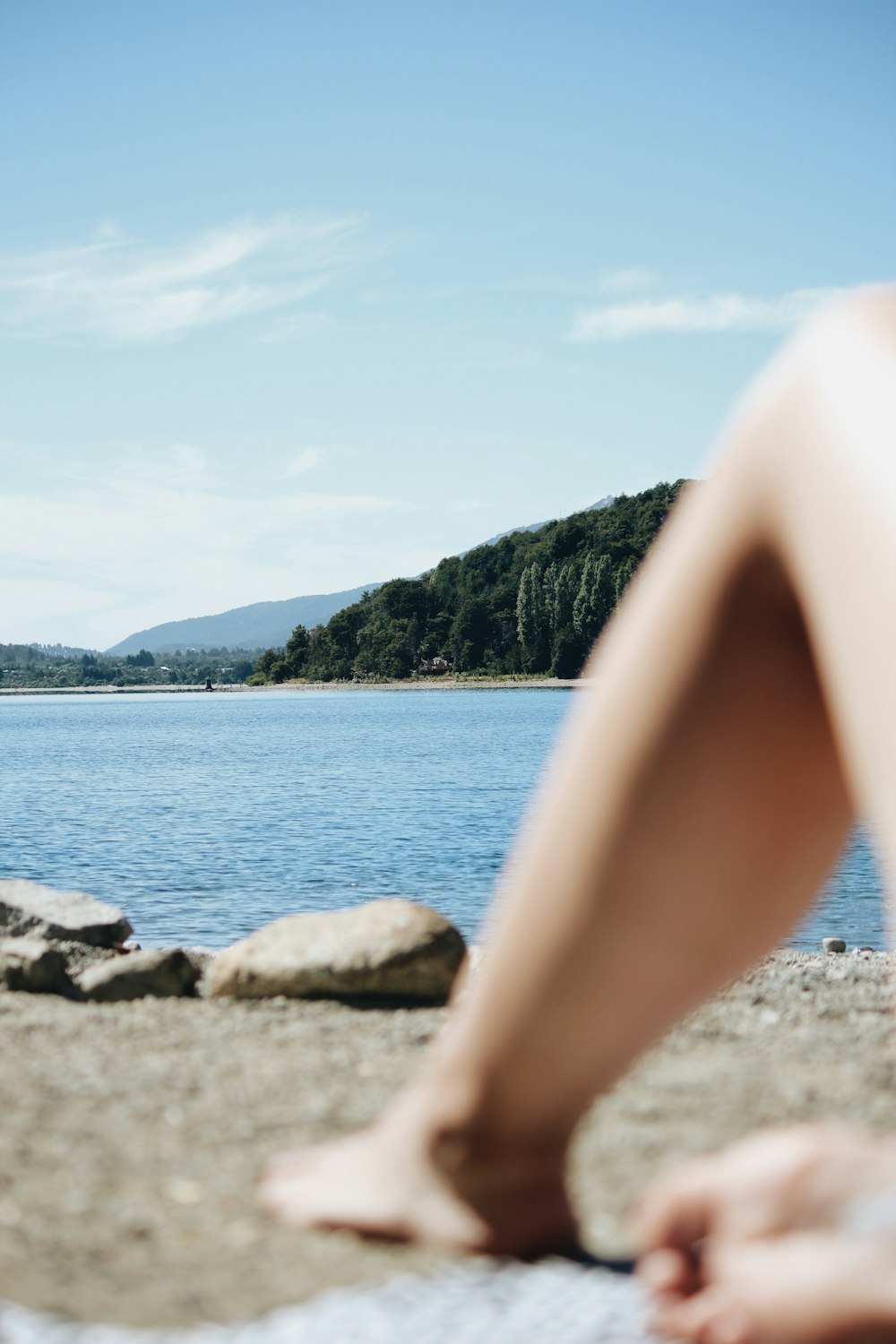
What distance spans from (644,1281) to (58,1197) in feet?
3.49

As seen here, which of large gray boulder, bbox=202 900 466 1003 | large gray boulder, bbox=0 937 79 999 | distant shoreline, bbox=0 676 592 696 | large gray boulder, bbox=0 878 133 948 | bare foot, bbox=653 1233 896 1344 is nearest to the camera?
bare foot, bbox=653 1233 896 1344

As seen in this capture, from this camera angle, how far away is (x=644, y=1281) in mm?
A: 1529

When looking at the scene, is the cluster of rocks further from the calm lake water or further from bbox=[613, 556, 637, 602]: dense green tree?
bbox=[613, 556, 637, 602]: dense green tree

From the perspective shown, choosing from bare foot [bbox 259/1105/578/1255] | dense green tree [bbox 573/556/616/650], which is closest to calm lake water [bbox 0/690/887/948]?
bare foot [bbox 259/1105/578/1255]

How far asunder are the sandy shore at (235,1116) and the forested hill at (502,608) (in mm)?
87656

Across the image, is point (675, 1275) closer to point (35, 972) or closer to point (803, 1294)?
point (803, 1294)

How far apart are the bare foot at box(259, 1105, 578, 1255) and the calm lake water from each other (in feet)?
22.1

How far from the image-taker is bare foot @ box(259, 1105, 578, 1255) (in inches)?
64.6

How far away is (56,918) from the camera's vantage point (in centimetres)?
632

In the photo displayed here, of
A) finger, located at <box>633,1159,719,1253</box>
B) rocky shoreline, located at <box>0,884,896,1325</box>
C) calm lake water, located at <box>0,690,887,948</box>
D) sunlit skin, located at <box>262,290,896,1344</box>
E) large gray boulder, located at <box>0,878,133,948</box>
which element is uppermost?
sunlit skin, located at <box>262,290,896,1344</box>

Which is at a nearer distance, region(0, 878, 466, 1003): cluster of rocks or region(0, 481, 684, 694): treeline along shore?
region(0, 878, 466, 1003): cluster of rocks

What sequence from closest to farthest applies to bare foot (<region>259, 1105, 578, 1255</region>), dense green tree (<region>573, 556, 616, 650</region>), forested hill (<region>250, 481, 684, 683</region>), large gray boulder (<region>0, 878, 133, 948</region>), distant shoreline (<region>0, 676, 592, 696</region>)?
bare foot (<region>259, 1105, 578, 1255</region>) → large gray boulder (<region>0, 878, 133, 948</region>) → dense green tree (<region>573, 556, 616, 650</region>) → forested hill (<region>250, 481, 684, 683</region>) → distant shoreline (<region>0, 676, 592, 696</region>)

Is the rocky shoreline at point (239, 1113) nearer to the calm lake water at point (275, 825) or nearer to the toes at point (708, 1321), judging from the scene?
the toes at point (708, 1321)

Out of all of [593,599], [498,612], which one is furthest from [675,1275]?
[498,612]
